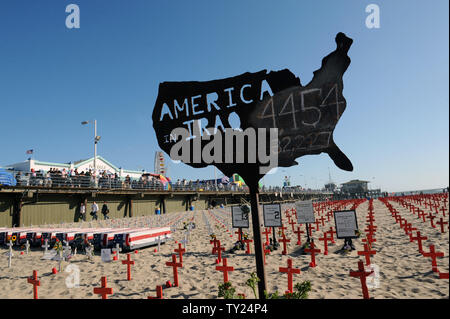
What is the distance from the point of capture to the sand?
6371mm

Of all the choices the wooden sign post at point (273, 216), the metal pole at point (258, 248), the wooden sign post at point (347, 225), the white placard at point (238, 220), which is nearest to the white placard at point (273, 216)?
the wooden sign post at point (273, 216)

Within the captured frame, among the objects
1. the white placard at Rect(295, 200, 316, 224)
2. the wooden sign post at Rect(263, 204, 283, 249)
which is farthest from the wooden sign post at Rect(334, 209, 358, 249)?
the wooden sign post at Rect(263, 204, 283, 249)

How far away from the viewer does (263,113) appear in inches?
189

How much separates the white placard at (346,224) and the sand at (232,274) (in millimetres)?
801

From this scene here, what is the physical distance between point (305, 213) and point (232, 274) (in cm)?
560

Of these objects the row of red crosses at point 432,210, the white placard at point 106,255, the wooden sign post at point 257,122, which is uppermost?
the wooden sign post at point 257,122

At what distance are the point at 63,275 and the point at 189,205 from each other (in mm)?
30194

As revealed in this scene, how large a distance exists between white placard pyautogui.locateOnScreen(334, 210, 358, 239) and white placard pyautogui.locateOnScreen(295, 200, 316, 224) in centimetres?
158

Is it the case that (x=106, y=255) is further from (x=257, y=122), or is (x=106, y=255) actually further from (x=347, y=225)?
(x=347, y=225)

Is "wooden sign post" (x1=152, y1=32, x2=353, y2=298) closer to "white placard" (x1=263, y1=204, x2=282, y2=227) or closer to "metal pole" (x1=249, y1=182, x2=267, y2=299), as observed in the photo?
"metal pole" (x1=249, y1=182, x2=267, y2=299)

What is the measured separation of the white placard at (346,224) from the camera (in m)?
10.1

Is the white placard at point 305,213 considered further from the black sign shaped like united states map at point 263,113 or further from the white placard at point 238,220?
the black sign shaped like united states map at point 263,113
